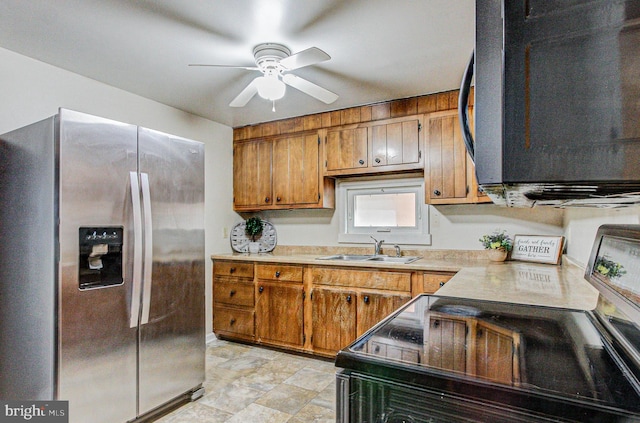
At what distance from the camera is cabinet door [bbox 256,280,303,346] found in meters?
3.16

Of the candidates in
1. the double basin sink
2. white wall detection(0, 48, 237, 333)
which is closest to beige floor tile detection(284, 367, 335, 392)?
the double basin sink

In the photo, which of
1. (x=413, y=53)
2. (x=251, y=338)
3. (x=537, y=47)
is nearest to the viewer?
(x=537, y=47)

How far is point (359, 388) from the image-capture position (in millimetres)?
806

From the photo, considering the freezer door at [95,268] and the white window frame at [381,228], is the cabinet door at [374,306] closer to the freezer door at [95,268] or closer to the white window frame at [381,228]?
the white window frame at [381,228]

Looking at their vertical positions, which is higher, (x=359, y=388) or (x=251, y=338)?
(x=359, y=388)

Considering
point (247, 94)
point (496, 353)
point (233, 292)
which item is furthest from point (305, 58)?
point (233, 292)

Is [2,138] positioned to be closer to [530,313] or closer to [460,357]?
[460,357]

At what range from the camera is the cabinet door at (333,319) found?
294 cm

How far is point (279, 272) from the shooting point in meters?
3.27

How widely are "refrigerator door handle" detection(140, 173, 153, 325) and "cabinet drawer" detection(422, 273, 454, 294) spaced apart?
190cm

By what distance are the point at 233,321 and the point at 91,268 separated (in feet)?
6.08

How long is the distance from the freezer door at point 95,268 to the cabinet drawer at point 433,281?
1976mm

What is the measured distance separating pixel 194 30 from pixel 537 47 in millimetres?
1950

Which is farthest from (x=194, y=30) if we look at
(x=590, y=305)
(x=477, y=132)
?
(x=590, y=305)
